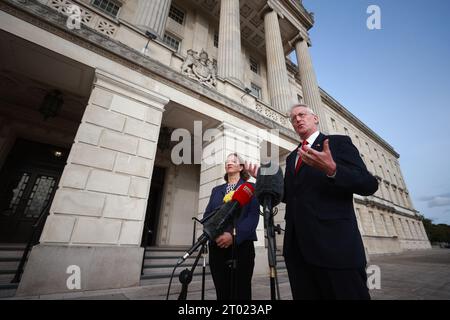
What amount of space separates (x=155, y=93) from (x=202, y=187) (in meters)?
3.39

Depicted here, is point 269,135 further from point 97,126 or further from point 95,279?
point 95,279

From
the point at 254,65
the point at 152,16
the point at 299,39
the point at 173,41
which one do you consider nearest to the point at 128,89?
the point at 152,16

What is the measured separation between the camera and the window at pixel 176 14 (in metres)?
12.0

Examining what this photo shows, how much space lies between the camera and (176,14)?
12211 mm

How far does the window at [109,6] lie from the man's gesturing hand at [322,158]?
11897 millimetres

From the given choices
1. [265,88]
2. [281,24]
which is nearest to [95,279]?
[265,88]

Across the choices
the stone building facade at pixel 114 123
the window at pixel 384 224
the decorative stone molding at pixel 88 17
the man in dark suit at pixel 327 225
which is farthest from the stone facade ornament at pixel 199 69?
the window at pixel 384 224

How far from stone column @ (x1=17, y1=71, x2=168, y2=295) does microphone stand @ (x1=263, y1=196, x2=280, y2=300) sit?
374cm

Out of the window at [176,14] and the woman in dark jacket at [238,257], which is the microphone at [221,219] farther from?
the window at [176,14]

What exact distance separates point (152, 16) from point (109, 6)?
15.9 feet

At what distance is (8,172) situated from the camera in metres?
6.88

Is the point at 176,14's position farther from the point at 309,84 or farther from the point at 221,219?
the point at 221,219

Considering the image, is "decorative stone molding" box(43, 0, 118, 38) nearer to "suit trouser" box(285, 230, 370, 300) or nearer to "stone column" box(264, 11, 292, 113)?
"suit trouser" box(285, 230, 370, 300)

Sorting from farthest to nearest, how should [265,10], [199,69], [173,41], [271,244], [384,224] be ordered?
[384,224] → [265,10] → [173,41] → [199,69] → [271,244]
